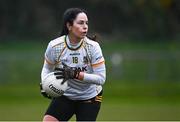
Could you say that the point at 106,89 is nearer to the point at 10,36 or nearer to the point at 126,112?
the point at 126,112

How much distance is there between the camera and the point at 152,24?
150 feet

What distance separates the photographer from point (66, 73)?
9.66 m

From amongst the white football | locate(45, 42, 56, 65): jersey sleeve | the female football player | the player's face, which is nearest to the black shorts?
the female football player

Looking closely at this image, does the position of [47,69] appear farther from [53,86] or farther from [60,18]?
[60,18]

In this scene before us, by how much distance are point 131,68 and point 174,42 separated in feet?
52.9

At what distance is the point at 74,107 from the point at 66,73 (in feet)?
1.90

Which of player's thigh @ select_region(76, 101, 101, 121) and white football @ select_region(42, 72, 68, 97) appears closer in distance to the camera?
white football @ select_region(42, 72, 68, 97)

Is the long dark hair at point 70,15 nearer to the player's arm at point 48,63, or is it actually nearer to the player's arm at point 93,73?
the player's arm at point 48,63

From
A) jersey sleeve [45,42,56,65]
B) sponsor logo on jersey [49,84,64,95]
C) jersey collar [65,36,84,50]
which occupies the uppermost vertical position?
jersey collar [65,36,84,50]

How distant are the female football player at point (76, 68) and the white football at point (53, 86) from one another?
0.07 meters

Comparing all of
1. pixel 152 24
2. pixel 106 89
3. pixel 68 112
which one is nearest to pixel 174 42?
pixel 152 24

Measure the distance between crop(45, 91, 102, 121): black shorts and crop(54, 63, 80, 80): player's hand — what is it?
14.5 inches

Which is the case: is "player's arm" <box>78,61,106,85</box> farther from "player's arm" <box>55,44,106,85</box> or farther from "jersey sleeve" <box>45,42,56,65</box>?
"jersey sleeve" <box>45,42,56,65</box>

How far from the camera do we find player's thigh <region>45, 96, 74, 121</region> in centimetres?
992
